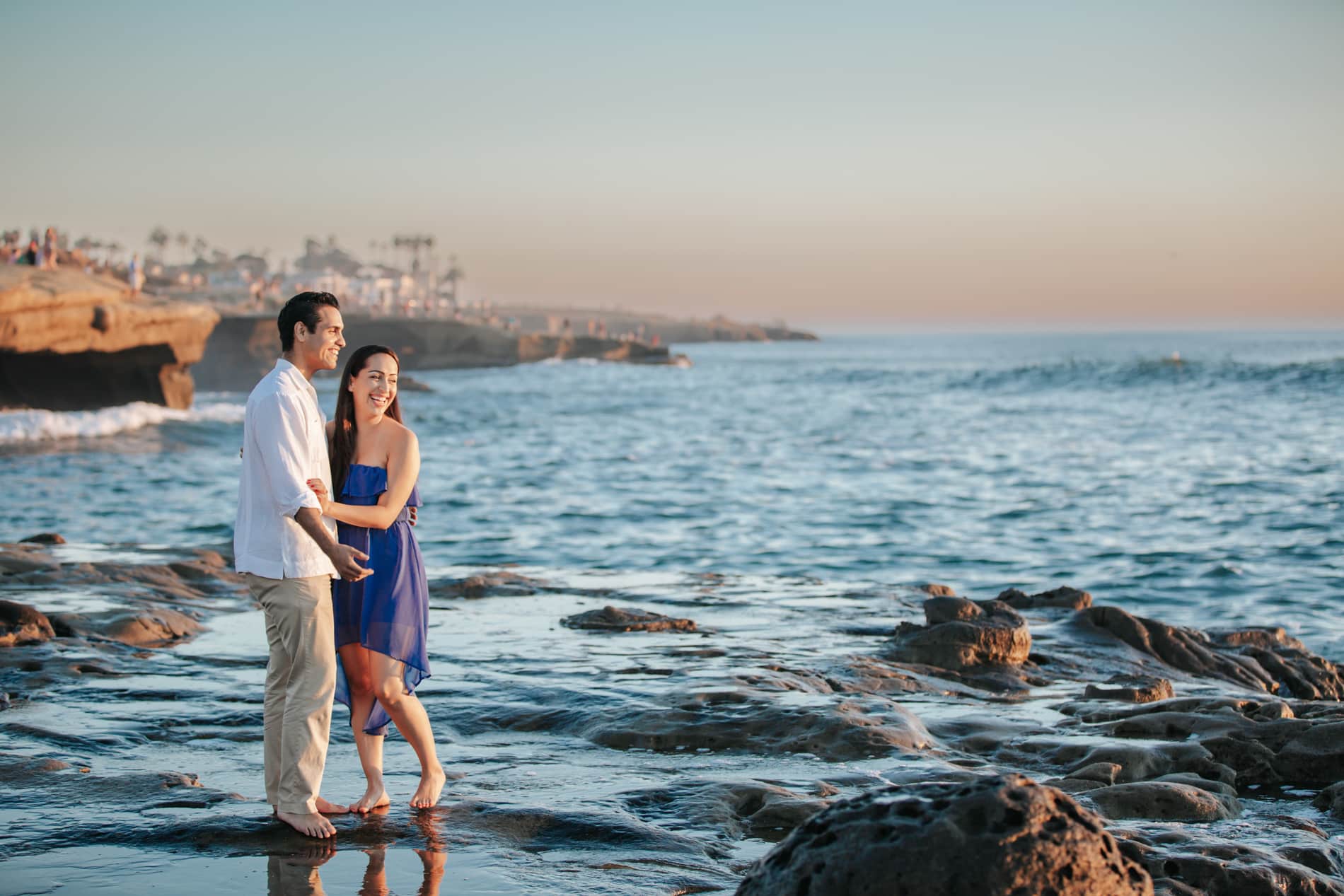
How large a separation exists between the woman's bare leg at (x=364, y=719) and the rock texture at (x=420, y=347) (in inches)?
2436

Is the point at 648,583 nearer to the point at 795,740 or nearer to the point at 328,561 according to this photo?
the point at 795,740

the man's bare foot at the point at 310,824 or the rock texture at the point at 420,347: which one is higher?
the rock texture at the point at 420,347

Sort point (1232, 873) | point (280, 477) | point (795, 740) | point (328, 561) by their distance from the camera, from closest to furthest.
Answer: point (1232, 873)
point (280, 477)
point (328, 561)
point (795, 740)

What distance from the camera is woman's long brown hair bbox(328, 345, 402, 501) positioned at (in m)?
4.82

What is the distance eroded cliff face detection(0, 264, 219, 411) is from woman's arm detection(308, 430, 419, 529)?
3028 centimetres

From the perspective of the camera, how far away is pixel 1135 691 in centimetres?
750

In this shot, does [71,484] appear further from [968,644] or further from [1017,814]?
[1017,814]

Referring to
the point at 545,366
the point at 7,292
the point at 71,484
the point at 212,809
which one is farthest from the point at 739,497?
the point at 545,366

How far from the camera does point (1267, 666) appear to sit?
9.10m

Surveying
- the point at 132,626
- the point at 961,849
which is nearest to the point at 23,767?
the point at 132,626

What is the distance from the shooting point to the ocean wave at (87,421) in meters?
31.3

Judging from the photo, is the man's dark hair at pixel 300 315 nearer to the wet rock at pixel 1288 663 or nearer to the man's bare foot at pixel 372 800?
the man's bare foot at pixel 372 800

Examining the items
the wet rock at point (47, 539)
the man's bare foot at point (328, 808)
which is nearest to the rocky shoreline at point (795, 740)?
the man's bare foot at point (328, 808)

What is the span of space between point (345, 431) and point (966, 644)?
509 centimetres
